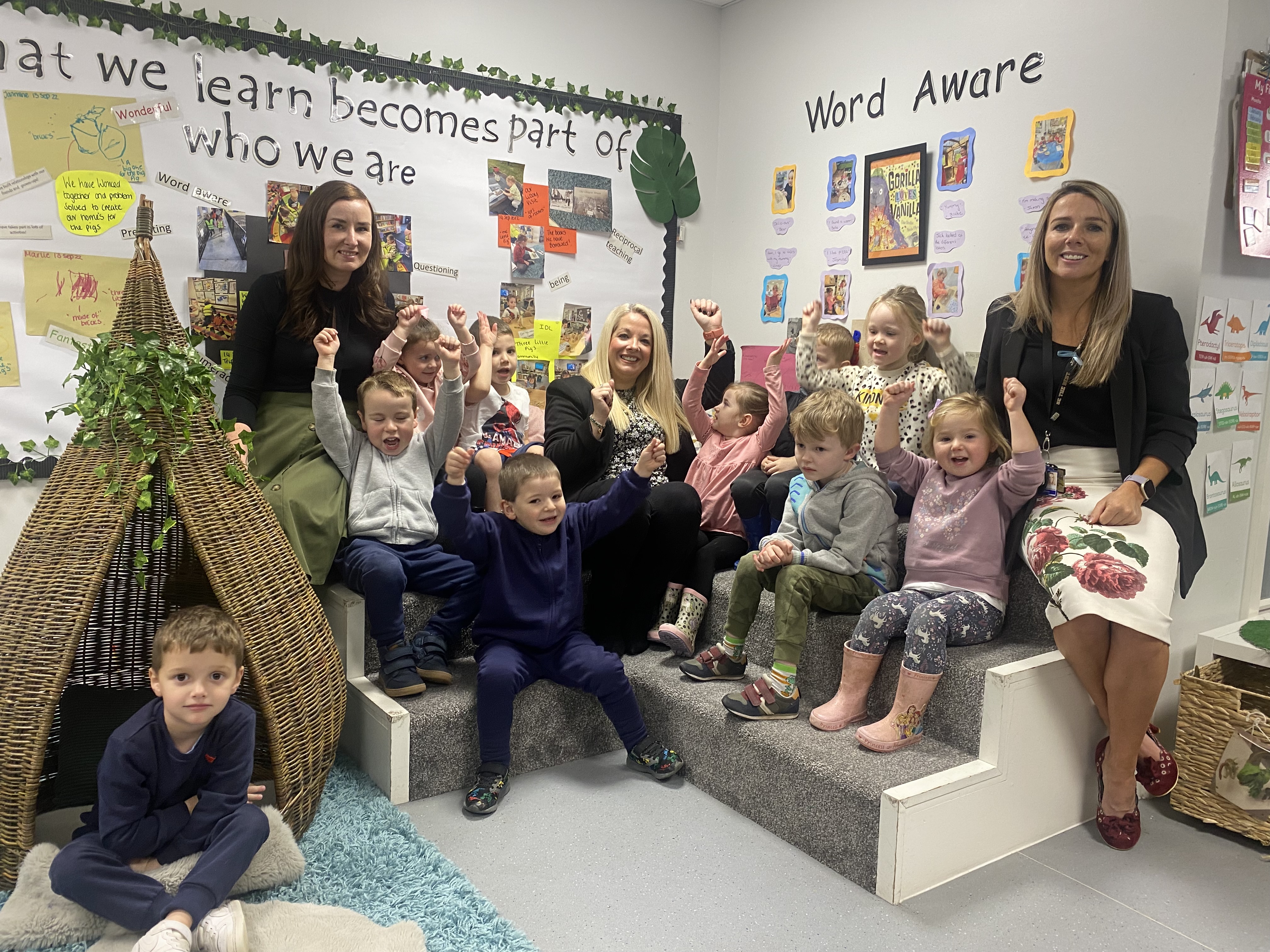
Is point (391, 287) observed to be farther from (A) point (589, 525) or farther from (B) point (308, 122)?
(A) point (589, 525)

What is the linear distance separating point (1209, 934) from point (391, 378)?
2176 millimetres

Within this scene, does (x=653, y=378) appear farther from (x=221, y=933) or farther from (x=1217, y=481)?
(x=221, y=933)

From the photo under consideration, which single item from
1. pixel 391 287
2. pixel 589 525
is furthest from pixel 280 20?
pixel 589 525

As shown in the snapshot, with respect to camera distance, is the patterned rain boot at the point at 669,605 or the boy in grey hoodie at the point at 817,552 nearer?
the boy in grey hoodie at the point at 817,552

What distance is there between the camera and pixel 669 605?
271 centimetres

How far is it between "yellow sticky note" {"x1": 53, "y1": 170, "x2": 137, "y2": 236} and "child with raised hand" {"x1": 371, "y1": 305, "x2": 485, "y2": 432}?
2.75ft

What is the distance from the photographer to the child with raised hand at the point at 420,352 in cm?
264

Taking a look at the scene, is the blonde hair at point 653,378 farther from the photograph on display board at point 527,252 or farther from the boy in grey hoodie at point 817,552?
the photograph on display board at point 527,252

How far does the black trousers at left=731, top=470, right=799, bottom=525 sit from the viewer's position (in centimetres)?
268

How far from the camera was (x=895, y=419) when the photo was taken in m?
2.38

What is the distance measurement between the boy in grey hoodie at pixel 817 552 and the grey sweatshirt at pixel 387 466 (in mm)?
827

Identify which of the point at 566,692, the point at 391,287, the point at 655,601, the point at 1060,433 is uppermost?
the point at 391,287

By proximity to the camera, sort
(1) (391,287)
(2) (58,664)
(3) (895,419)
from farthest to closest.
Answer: (1) (391,287) < (3) (895,419) < (2) (58,664)

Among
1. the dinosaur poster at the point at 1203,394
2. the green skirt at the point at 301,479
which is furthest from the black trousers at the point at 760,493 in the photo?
the green skirt at the point at 301,479
